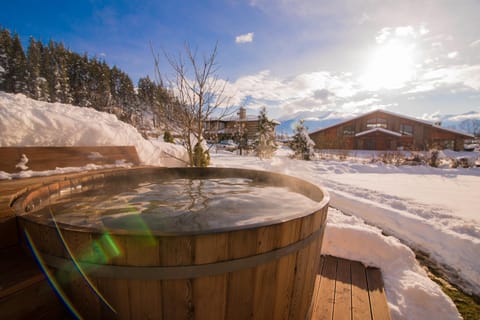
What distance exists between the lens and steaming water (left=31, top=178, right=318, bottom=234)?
1.75 m

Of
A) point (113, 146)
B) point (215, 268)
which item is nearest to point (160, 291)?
point (215, 268)

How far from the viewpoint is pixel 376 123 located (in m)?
23.3

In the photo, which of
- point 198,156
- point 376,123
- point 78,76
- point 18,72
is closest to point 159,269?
point 198,156

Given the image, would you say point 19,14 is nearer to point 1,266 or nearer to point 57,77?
point 1,266

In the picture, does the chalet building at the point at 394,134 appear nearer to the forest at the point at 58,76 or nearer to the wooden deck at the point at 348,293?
the wooden deck at the point at 348,293

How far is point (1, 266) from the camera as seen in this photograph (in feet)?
3.70

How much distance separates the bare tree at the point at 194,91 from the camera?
5.20m

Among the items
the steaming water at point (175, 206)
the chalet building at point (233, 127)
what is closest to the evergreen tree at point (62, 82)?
the chalet building at point (233, 127)

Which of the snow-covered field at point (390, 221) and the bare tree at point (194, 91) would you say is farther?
the bare tree at point (194, 91)

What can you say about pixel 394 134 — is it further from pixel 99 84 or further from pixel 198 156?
pixel 99 84

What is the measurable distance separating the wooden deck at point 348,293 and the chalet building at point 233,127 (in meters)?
4.66

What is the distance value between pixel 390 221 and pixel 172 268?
11.8 ft

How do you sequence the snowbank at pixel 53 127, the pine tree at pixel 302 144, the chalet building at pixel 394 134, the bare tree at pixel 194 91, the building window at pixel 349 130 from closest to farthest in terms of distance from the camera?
the snowbank at pixel 53 127 → the bare tree at pixel 194 91 → the pine tree at pixel 302 144 → the chalet building at pixel 394 134 → the building window at pixel 349 130

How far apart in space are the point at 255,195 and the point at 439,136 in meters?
27.9
